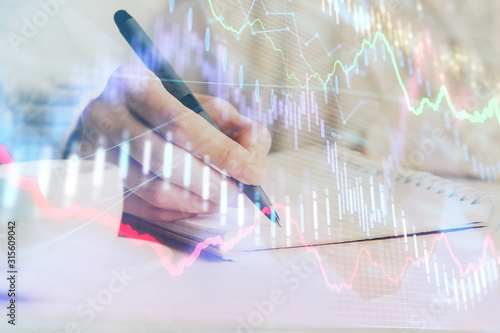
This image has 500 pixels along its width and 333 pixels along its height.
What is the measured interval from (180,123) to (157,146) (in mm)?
62

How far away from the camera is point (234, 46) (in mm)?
913

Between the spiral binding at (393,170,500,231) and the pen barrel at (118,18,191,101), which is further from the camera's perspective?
the spiral binding at (393,170,500,231)

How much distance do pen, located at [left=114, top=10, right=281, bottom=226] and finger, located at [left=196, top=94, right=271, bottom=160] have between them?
0.02 m

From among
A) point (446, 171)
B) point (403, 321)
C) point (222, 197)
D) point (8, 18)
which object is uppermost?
point (8, 18)

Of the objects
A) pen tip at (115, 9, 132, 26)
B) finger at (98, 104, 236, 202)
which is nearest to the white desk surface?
finger at (98, 104, 236, 202)

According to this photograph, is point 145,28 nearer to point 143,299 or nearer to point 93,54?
point 93,54

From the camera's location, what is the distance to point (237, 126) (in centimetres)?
86

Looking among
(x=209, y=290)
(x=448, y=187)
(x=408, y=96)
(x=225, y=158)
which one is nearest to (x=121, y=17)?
(x=225, y=158)

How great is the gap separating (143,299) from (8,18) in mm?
533

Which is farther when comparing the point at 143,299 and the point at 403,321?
the point at 403,321

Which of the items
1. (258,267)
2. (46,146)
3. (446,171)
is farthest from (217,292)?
(446,171)

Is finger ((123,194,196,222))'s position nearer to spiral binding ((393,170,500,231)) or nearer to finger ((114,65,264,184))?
finger ((114,65,264,184))

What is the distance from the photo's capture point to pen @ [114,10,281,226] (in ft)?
2.52

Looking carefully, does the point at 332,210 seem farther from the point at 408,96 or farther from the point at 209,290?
the point at 408,96
